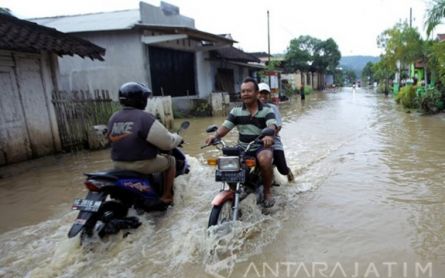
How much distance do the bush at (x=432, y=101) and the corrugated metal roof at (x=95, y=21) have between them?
13167 mm

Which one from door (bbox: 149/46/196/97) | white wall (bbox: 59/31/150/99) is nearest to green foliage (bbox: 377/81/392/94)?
door (bbox: 149/46/196/97)

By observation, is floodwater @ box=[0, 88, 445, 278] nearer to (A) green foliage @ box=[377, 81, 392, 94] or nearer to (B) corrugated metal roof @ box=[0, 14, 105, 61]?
(B) corrugated metal roof @ box=[0, 14, 105, 61]

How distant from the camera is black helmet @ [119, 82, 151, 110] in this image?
4207mm

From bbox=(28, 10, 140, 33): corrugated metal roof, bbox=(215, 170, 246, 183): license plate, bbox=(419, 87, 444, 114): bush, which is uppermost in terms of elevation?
bbox=(28, 10, 140, 33): corrugated metal roof

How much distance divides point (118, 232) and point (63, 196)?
8.22 feet

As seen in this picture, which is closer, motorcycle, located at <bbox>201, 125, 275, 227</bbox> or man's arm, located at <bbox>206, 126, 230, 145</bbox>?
motorcycle, located at <bbox>201, 125, 275, 227</bbox>

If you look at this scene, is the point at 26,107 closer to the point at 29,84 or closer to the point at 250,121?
the point at 29,84

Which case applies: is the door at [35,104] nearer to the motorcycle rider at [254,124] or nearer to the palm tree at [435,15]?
the motorcycle rider at [254,124]

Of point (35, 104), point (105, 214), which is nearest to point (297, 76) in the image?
point (35, 104)

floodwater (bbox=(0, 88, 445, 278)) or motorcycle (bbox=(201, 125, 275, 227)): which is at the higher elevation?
motorcycle (bbox=(201, 125, 275, 227))

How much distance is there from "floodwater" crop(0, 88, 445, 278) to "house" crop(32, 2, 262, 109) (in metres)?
9.75

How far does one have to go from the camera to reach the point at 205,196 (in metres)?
5.65

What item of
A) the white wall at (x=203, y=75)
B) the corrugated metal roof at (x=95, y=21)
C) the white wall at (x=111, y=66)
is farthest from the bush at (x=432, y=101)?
the corrugated metal roof at (x=95, y=21)

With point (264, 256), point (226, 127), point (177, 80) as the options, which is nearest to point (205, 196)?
point (226, 127)
